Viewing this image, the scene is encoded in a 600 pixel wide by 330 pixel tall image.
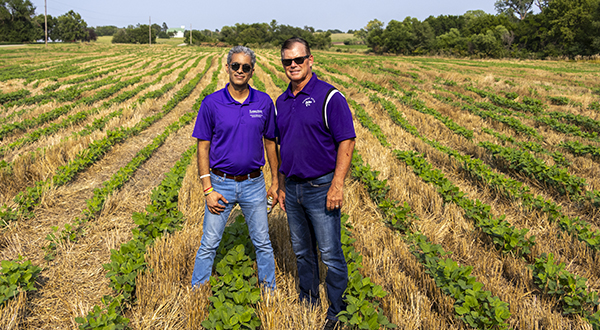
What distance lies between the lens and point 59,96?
1369 cm

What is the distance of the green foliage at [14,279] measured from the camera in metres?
2.93

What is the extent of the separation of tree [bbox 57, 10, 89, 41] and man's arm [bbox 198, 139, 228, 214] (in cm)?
11040

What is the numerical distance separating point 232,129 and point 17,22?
9889cm

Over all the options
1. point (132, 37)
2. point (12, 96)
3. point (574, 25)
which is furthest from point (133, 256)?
point (132, 37)

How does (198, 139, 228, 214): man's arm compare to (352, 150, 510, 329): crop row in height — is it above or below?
above

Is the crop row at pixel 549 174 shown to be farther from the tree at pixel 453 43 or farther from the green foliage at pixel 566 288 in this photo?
the tree at pixel 453 43

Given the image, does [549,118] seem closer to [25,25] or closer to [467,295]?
[467,295]

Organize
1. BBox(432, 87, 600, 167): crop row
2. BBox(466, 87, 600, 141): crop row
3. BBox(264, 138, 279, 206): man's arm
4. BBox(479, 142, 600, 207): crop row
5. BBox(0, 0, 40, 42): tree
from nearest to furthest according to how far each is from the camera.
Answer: BBox(264, 138, 279, 206): man's arm, BBox(479, 142, 600, 207): crop row, BBox(432, 87, 600, 167): crop row, BBox(466, 87, 600, 141): crop row, BBox(0, 0, 40, 42): tree

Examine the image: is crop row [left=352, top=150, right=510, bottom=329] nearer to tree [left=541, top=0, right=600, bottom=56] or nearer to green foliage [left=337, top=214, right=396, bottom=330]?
green foliage [left=337, top=214, right=396, bottom=330]

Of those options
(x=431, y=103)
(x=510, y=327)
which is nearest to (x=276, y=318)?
(x=510, y=327)

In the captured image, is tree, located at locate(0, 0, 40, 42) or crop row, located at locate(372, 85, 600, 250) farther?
tree, located at locate(0, 0, 40, 42)

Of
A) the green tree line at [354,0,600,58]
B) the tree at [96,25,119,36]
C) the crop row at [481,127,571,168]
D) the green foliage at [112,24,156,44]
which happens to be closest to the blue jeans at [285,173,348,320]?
the crop row at [481,127,571,168]

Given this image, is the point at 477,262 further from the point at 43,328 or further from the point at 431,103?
the point at 431,103

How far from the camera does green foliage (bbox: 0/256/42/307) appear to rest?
2.93 m
